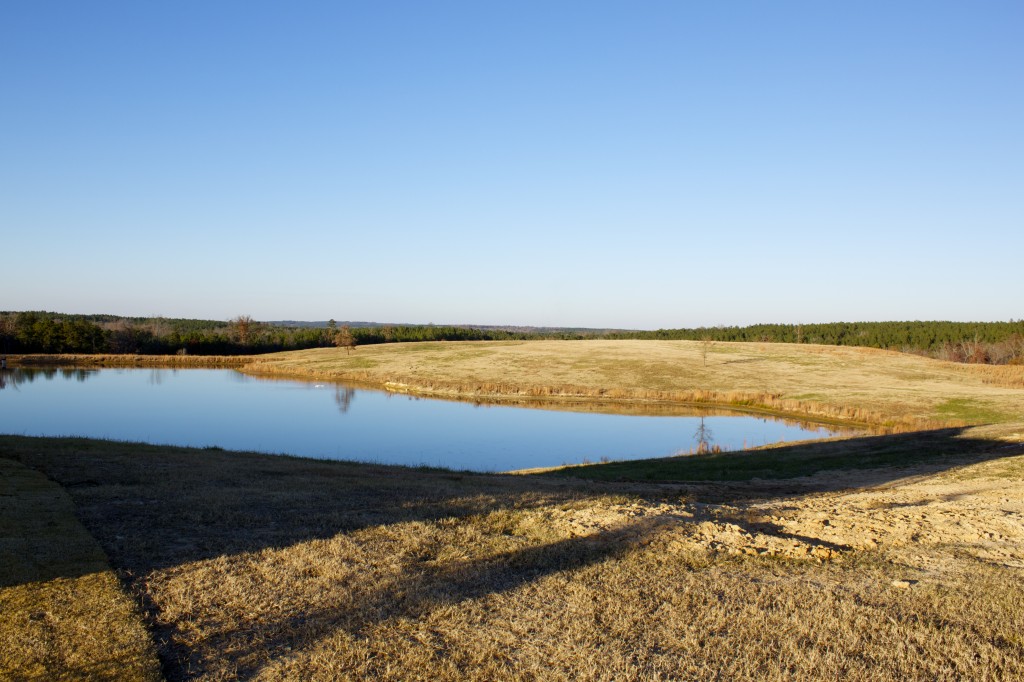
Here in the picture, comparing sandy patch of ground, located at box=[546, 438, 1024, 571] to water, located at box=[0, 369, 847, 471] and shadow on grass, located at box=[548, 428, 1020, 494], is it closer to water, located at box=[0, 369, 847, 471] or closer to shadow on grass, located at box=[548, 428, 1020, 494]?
shadow on grass, located at box=[548, 428, 1020, 494]

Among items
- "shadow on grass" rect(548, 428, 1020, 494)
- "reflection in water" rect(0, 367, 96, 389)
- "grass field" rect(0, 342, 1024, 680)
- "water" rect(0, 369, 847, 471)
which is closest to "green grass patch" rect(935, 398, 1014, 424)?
"water" rect(0, 369, 847, 471)

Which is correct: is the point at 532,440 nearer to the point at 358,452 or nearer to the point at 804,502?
the point at 358,452

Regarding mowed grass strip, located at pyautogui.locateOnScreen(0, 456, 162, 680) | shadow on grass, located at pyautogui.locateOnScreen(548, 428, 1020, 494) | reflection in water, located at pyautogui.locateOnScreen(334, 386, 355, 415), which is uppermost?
mowed grass strip, located at pyautogui.locateOnScreen(0, 456, 162, 680)

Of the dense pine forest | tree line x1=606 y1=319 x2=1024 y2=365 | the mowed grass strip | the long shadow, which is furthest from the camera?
the dense pine forest

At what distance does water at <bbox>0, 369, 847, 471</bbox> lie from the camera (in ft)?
98.9

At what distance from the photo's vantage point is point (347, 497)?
12.3 meters

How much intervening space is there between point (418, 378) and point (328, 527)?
52.8m

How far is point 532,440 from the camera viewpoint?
3369 centimetres

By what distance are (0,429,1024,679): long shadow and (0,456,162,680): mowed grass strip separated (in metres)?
0.26

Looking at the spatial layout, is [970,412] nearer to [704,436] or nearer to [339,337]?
[704,436]

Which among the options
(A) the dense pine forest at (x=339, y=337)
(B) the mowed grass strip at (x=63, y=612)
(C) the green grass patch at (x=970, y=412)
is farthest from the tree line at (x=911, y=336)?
(B) the mowed grass strip at (x=63, y=612)

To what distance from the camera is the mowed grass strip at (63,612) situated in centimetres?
557

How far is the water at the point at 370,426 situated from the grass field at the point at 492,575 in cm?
1353

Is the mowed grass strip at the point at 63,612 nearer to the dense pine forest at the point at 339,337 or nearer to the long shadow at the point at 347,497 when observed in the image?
the long shadow at the point at 347,497
